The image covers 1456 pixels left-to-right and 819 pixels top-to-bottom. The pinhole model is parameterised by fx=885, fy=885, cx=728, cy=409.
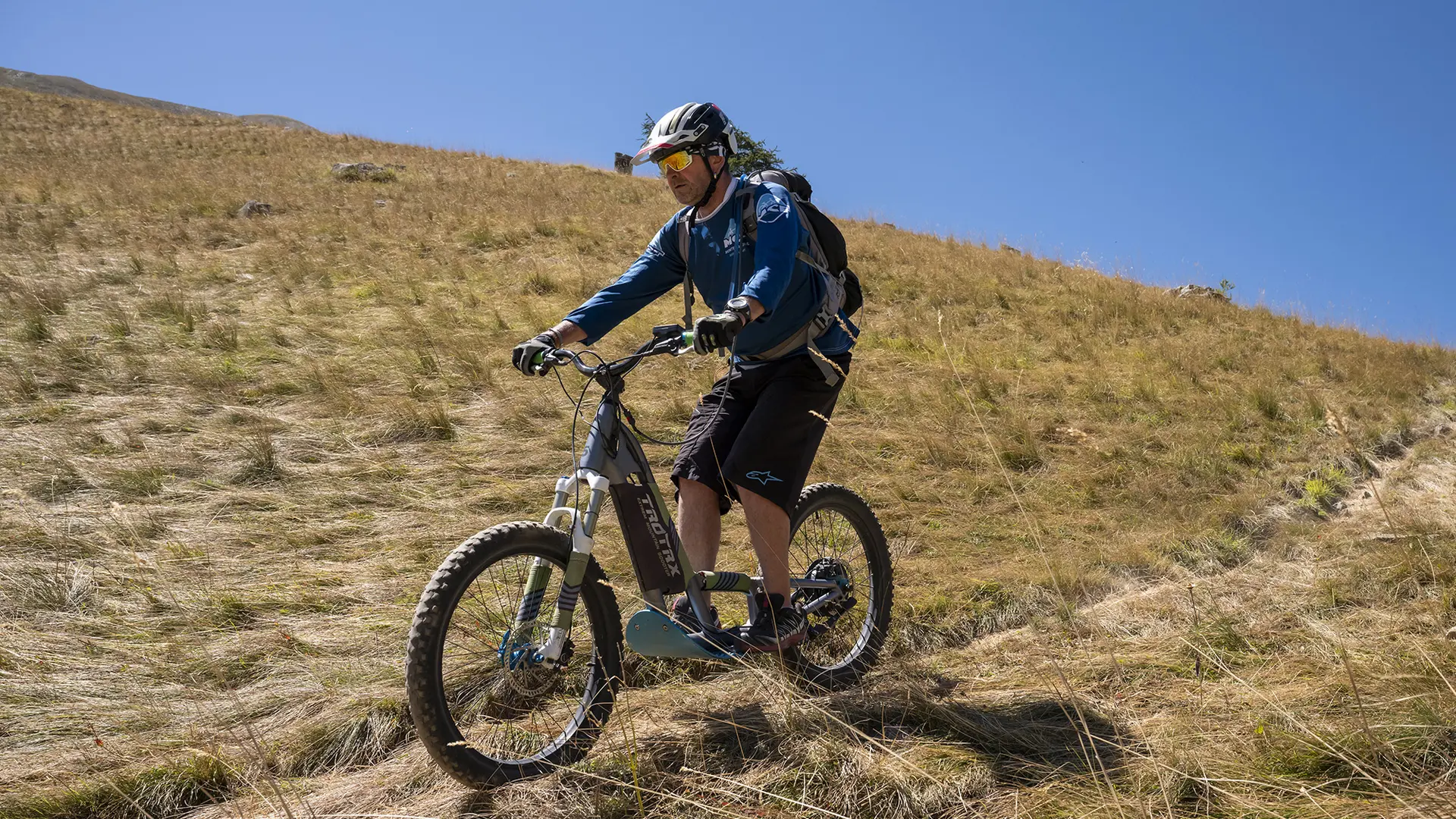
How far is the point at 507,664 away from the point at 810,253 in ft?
6.59

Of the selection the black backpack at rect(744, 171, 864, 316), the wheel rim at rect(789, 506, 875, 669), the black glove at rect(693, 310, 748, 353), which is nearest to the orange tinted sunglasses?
the black backpack at rect(744, 171, 864, 316)

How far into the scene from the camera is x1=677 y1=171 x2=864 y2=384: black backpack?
12.0 feet

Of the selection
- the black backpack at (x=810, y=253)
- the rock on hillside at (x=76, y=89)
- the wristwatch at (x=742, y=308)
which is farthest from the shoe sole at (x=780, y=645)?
the rock on hillside at (x=76, y=89)

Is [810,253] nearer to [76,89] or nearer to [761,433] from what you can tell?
[761,433]

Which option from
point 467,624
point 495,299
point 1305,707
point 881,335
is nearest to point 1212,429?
point 881,335

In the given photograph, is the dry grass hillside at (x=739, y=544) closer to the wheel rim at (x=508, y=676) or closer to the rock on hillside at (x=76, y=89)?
→ the wheel rim at (x=508, y=676)

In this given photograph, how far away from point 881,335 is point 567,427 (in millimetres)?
5331

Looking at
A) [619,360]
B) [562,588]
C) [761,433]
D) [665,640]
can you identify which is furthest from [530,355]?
[665,640]

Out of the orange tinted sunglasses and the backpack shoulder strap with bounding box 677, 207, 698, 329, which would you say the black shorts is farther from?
the orange tinted sunglasses

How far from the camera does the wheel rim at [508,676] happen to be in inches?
120

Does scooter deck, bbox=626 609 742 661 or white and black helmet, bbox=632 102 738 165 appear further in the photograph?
white and black helmet, bbox=632 102 738 165

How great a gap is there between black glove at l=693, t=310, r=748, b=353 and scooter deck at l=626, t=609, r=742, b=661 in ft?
3.49

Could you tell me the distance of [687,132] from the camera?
3488 millimetres

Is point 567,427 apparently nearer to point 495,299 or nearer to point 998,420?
point 998,420
